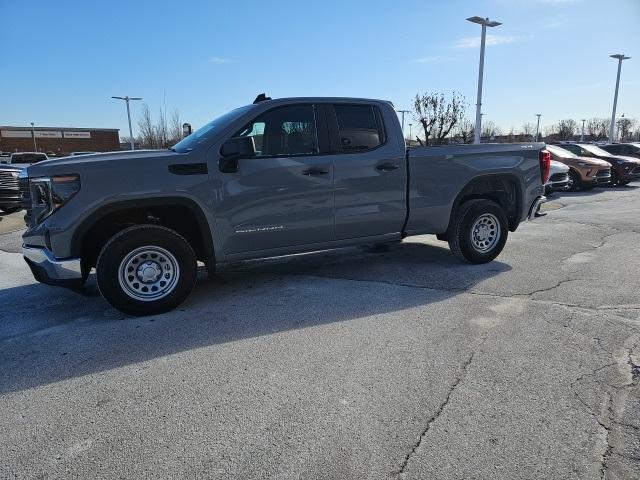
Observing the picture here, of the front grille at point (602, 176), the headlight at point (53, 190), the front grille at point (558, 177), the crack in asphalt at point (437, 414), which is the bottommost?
the crack in asphalt at point (437, 414)

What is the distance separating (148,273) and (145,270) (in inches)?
1.6

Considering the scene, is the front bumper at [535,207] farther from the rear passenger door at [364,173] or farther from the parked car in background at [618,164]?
the parked car in background at [618,164]

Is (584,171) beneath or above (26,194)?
beneath

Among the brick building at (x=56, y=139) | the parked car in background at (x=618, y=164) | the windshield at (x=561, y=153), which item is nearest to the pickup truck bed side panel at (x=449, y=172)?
the windshield at (x=561, y=153)

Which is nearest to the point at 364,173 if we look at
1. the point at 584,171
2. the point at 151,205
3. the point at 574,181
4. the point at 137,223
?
the point at 151,205

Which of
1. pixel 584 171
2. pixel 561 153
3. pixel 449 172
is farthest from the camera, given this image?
pixel 561 153

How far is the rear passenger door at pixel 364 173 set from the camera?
5156 mm

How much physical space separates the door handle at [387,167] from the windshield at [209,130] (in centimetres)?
155

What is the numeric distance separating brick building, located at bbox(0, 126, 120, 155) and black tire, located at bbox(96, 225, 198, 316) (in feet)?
256

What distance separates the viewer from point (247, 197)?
15.4 ft

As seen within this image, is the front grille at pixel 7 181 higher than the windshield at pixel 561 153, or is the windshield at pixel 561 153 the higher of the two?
the windshield at pixel 561 153

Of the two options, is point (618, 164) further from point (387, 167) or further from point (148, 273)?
point (148, 273)

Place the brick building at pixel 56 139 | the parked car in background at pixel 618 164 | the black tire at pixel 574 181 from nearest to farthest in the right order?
the black tire at pixel 574 181 < the parked car in background at pixel 618 164 < the brick building at pixel 56 139

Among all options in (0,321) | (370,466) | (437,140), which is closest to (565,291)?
(370,466)
